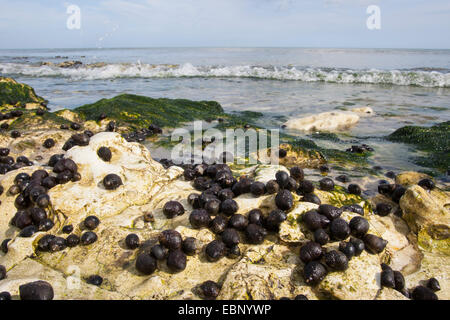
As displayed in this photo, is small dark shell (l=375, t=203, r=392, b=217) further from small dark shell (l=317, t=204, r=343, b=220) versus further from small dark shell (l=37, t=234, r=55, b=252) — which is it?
small dark shell (l=37, t=234, r=55, b=252)

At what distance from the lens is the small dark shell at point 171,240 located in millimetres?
3441

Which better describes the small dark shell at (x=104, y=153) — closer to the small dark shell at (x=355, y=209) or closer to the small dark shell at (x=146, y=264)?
the small dark shell at (x=146, y=264)

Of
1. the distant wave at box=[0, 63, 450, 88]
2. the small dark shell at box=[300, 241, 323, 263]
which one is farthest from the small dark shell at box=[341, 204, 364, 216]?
the distant wave at box=[0, 63, 450, 88]

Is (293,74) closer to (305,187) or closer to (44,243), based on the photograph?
(305,187)

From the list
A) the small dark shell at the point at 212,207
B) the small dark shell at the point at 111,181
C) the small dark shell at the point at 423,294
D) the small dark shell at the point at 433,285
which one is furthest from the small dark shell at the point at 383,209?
the small dark shell at the point at 111,181

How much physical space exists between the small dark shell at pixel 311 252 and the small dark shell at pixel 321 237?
0.10m

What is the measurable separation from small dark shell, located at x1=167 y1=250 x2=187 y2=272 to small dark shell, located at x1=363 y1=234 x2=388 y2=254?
227 cm

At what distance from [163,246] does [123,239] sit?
0.74 m

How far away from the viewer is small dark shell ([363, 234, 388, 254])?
350 cm

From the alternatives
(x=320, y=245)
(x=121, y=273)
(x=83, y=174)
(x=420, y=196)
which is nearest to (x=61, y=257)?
(x=121, y=273)

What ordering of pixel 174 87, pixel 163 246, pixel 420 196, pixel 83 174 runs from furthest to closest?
pixel 174 87
pixel 83 174
pixel 420 196
pixel 163 246

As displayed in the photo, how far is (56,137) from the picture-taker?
8.69 metres

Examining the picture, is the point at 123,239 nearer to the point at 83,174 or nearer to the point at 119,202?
the point at 119,202

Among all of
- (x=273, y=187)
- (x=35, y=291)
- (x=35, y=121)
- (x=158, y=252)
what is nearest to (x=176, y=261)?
(x=158, y=252)
